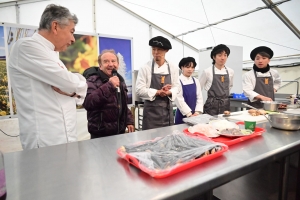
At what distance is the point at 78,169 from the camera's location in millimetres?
737

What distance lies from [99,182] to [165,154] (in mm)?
264

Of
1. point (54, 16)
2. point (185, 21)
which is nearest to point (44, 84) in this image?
point (54, 16)

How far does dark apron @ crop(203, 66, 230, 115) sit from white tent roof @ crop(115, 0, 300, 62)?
1.95m

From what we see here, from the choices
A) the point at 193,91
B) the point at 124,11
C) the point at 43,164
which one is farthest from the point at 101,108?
the point at 124,11

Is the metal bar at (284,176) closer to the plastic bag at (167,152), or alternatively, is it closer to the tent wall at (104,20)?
the plastic bag at (167,152)

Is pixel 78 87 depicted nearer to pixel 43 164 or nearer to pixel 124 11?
pixel 43 164

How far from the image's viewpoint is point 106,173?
706 millimetres

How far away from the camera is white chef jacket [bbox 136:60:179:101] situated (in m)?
2.02

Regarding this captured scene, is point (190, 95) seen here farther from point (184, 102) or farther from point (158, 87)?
point (158, 87)

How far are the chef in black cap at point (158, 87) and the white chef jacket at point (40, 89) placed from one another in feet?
3.07

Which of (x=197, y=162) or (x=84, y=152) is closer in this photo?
(x=197, y=162)

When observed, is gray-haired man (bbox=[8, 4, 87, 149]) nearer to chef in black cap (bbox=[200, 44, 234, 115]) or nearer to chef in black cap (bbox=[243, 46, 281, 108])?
chef in black cap (bbox=[200, 44, 234, 115])

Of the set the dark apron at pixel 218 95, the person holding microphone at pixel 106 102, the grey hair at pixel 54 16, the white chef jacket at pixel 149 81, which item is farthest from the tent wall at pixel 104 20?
the grey hair at pixel 54 16

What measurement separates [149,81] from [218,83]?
1.08 meters
